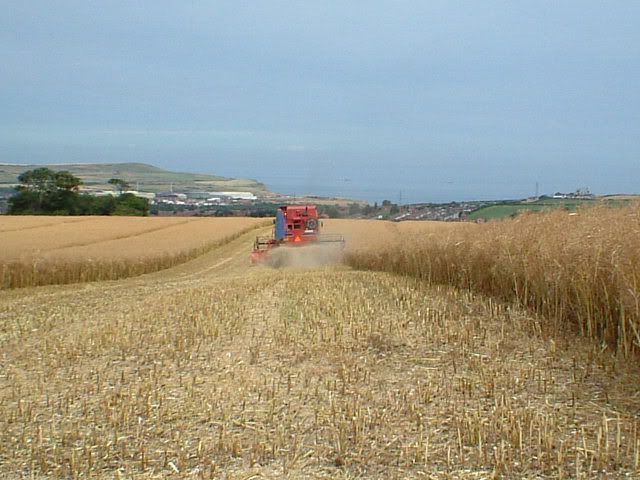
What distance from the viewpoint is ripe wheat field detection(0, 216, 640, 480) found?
4.64m

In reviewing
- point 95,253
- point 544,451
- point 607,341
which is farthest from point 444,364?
point 95,253

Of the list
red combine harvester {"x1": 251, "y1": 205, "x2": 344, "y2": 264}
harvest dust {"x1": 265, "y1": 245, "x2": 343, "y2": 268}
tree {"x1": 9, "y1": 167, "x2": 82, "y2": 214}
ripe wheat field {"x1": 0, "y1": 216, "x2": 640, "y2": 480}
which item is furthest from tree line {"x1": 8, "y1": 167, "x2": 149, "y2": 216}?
ripe wheat field {"x1": 0, "y1": 216, "x2": 640, "y2": 480}

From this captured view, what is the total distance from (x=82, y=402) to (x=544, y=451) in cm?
370

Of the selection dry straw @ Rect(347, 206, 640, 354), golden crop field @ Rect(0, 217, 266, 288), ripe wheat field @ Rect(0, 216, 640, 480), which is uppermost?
dry straw @ Rect(347, 206, 640, 354)

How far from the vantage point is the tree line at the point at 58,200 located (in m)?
65.4

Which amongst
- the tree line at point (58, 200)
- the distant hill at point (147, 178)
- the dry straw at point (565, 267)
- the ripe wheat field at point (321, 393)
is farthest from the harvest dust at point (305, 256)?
the distant hill at point (147, 178)

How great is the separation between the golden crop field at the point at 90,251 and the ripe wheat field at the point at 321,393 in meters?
9.76

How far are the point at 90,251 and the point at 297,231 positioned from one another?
734 cm

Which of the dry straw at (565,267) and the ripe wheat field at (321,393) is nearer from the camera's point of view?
the ripe wheat field at (321,393)

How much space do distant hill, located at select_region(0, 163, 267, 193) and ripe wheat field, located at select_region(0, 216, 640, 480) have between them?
79.9 metres

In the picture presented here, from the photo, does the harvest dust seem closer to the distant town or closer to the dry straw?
the distant town

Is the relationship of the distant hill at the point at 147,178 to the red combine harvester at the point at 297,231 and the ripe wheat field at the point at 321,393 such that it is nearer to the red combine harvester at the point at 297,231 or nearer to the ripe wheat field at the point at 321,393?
the red combine harvester at the point at 297,231

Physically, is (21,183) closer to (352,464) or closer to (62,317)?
(62,317)

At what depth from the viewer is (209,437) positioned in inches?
202
